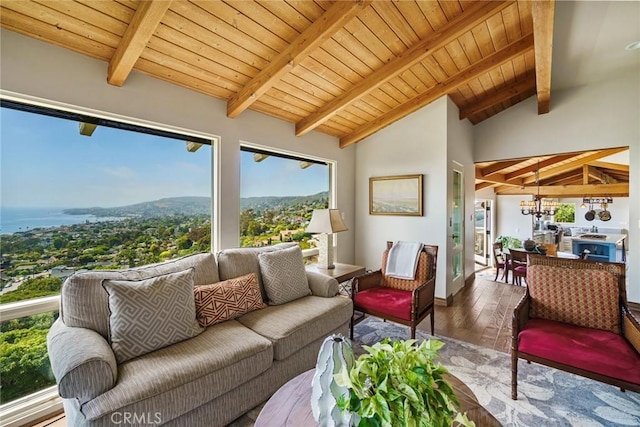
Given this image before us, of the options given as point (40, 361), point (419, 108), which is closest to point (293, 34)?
point (419, 108)

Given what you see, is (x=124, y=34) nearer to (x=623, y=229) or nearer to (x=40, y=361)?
(x=40, y=361)

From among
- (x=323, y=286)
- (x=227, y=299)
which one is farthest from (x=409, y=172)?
(x=227, y=299)

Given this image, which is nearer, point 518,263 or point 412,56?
point 412,56

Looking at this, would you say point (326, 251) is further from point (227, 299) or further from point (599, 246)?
point (599, 246)

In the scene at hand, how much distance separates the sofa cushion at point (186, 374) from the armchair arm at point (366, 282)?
4.30 ft

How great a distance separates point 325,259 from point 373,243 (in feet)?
4.80

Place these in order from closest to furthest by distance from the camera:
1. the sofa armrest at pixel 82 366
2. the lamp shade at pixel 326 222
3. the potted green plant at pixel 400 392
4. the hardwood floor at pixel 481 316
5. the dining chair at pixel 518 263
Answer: the potted green plant at pixel 400 392 → the sofa armrest at pixel 82 366 → the hardwood floor at pixel 481 316 → the lamp shade at pixel 326 222 → the dining chair at pixel 518 263

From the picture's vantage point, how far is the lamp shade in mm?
Answer: 3172

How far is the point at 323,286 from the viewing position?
8.91ft

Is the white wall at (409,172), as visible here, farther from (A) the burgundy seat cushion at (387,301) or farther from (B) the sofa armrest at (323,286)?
(B) the sofa armrest at (323,286)

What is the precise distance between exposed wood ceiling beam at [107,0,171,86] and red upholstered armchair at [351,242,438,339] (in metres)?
2.70

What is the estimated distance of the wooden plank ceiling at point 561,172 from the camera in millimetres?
5883

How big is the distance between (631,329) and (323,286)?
2233 mm

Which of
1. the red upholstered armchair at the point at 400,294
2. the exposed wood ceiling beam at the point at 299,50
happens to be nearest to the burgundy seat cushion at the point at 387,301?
the red upholstered armchair at the point at 400,294
